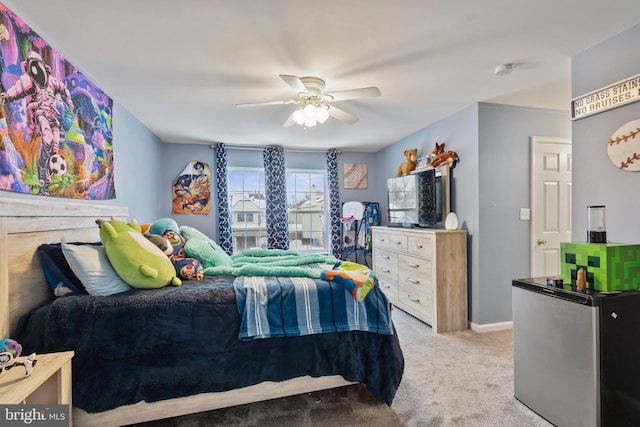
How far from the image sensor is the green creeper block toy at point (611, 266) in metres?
1.52

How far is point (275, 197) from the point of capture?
185 inches

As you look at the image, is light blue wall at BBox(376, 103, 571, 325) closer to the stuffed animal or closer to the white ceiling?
the white ceiling

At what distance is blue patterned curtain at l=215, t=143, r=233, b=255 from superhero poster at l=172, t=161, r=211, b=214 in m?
0.19

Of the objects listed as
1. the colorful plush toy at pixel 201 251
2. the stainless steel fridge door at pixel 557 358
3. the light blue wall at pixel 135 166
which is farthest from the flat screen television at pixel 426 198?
the light blue wall at pixel 135 166

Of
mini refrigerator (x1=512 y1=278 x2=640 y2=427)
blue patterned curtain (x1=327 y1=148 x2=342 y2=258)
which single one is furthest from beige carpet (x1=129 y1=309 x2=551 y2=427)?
blue patterned curtain (x1=327 y1=148 x2=342 y2=258)

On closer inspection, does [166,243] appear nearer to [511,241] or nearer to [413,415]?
[413,415]

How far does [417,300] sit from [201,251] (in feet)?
7.69

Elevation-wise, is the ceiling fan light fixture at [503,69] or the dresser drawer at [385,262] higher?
the ceiling fan light fixture at [503,69]

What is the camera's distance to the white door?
309 cm

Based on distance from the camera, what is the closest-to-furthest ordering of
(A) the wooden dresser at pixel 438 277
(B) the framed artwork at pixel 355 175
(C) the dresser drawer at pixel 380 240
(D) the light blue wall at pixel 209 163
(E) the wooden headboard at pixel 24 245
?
1. (E) the wooden headboard at pixel 24 245
2. (A) the wooden dresser at pixel 438 277
3. (C) the dresser drawer at pixel 380 240
4. (D) the light blue wall at pixel 209 163
5. (B) the framed artwork at pixel 355 175

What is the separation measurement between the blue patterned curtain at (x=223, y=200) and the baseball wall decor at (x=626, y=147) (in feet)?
13.9

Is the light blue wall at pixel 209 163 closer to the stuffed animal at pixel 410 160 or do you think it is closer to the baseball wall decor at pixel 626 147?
the stuffed animal at pixel 410 160

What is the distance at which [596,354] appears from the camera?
1.45 meters

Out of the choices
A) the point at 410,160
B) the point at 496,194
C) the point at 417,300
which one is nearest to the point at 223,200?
the point at 410,160
